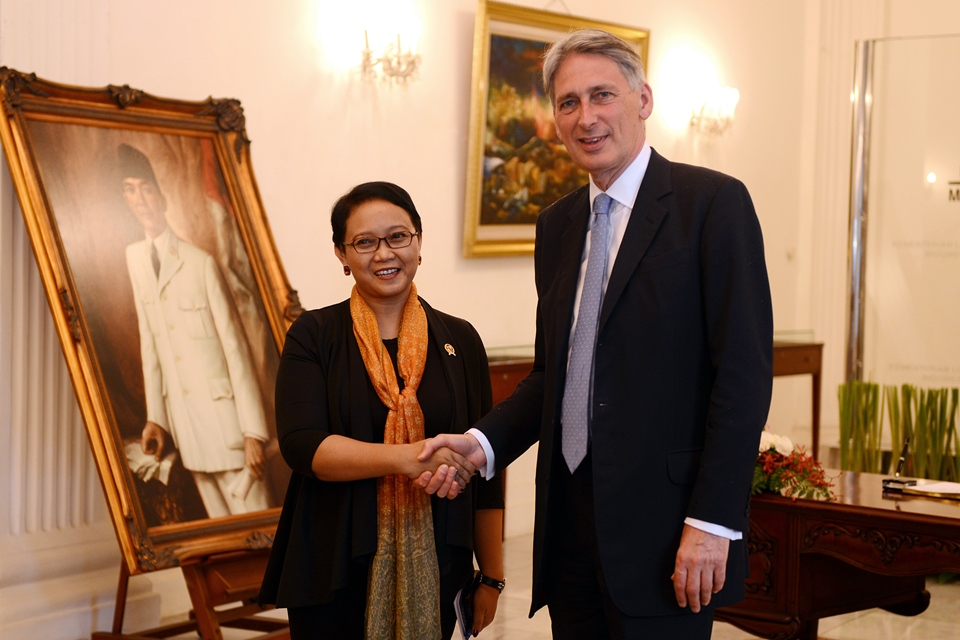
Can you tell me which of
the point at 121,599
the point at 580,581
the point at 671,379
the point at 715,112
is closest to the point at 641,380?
the point at 671,379

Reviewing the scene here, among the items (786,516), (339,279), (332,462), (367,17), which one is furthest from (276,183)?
(332,462)

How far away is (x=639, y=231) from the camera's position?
81.5 inches

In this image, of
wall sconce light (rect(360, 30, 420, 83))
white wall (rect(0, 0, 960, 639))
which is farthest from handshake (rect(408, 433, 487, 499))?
wall sconce light (rect(360, 30, 420, 83))

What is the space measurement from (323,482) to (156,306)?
A: 1918 millimetres

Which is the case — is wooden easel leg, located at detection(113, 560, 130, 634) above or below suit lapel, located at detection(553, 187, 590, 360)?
below

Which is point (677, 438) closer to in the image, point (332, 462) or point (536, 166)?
point (332, 462)

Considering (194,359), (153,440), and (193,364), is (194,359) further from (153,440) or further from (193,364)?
(153,440)

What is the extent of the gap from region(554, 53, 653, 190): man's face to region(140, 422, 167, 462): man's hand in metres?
2.29

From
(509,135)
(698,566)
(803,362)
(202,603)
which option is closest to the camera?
(698,566)

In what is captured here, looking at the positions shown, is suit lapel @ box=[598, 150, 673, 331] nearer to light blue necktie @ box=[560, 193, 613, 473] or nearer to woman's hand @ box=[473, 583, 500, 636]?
light blue necktie @ box=[560, 193, 613, 473]

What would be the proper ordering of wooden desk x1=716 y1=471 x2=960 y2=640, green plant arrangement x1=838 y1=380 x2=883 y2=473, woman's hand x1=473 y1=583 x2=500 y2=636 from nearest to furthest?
1. woman's hand x1=473 y1=583 x2=500 y2=636
2. wooden desk x1=716 y1=471 x2=960 y2=640
3. green plant arrangement x1=838 y1=380 x2=883 y2=473

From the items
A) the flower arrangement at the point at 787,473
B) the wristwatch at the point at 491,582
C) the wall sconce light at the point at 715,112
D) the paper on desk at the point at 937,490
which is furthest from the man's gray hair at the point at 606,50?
the wall sconce light at the point at 715,112

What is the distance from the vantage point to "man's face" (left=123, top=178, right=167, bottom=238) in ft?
13.5

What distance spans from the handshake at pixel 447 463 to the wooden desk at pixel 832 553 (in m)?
1.89
